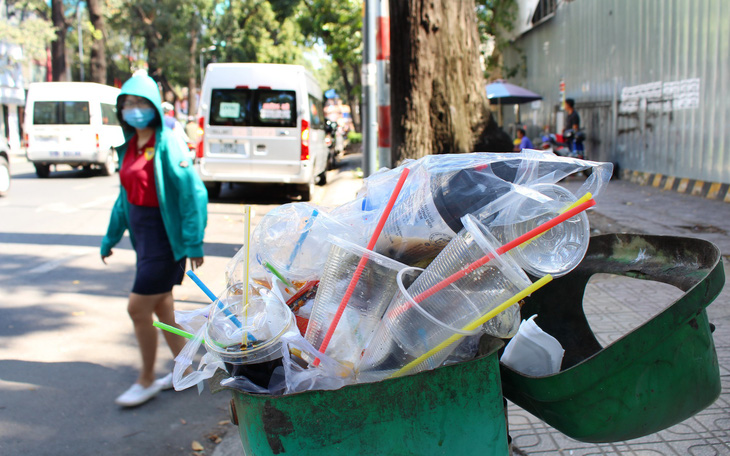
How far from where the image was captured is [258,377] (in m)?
1.64

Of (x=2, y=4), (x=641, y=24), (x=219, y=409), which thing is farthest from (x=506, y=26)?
(x=2, y=4)

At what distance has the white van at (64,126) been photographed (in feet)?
51.7

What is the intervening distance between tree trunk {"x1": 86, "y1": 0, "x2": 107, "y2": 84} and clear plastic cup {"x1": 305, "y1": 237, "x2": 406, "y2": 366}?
91.4 ft

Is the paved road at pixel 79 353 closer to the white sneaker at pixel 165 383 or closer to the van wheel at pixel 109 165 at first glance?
the white sneaker at pixel 165 383

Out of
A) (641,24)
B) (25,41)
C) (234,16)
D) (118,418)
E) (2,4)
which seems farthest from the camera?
(234,16)

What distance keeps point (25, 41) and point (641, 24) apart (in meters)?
24.9

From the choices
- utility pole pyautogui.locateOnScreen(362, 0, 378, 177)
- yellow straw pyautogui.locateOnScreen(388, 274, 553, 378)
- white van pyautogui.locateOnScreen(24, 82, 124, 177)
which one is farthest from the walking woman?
white van pyautogui.locateOnScreen(24, 82, 124, 177)

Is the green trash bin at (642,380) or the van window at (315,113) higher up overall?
the van window at (315,113)

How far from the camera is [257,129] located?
36.6 feet

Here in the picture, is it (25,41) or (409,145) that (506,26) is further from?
(25,41)

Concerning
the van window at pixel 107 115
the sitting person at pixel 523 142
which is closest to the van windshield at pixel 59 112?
the van window at pixel 107 115

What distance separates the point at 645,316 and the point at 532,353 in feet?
10.4

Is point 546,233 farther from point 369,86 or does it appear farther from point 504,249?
point 369,86

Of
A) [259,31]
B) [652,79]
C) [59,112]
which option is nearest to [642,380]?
[652,79]
